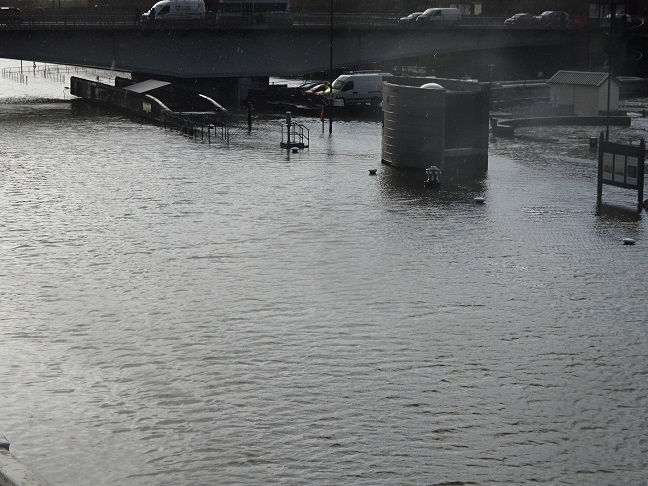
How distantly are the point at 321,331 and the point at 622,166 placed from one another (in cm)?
1581

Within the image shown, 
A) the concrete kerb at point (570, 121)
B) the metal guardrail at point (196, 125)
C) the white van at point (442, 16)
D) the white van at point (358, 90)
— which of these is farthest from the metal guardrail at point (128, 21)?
the concrete kerb at point (570, 121)

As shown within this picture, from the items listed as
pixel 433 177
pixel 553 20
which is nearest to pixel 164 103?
pixel 433 177

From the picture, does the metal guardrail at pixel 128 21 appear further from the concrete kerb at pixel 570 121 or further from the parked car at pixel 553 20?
the concrete kerb at pixel 570 121

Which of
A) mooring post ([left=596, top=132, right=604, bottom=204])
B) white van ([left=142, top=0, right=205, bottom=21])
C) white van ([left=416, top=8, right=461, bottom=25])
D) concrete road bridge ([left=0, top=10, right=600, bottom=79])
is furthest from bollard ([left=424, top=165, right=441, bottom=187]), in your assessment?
white van ([left=416, top=8, right=461, bottom=25])

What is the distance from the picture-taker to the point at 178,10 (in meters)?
74.6

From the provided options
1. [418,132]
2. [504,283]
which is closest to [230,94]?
[418,132]

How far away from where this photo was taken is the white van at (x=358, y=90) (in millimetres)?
64625

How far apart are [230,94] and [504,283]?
50062 mm

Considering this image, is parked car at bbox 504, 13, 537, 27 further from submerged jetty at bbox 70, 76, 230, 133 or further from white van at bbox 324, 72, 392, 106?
submerged jetty at bbox 70, 76, 230, 133

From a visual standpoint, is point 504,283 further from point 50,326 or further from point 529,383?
point 50,326

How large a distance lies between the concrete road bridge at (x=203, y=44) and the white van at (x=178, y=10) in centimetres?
256

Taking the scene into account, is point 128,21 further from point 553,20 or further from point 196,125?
point 553,20

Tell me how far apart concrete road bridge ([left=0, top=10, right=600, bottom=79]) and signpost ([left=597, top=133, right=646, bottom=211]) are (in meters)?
38.4

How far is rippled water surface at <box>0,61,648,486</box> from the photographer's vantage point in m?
14.9
